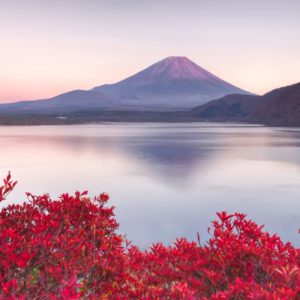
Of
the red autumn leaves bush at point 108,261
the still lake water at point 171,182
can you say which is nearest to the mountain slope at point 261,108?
the still lake water at point 171,182

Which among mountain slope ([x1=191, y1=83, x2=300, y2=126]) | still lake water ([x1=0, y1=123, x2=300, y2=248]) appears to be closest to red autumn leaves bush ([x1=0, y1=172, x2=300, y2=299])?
still lake water ([x1=0, y1=123, x2=300, y2=248])

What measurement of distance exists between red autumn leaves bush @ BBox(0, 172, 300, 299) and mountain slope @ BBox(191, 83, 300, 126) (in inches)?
3710

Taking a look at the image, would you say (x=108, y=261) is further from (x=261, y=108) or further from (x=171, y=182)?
(x=261, y=108)

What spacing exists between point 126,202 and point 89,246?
448 inches

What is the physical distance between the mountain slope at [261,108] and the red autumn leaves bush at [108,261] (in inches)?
3710

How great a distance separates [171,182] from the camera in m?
→ 18.8

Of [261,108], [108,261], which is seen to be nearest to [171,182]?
[108,261]

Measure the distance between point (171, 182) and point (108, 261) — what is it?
15436 millimetres

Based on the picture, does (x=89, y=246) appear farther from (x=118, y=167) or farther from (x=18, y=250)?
(x=118, y=167)

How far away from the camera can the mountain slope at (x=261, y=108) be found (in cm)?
11188

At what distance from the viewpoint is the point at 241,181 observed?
63.2 ft

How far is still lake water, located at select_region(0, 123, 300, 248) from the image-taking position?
1198 centimetres

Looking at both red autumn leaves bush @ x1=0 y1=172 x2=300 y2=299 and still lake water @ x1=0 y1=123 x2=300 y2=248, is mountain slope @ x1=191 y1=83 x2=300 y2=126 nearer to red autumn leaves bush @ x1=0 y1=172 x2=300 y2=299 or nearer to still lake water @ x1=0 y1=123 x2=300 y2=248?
still lake water @ x1=0 y1=123 x2=300 y2=248

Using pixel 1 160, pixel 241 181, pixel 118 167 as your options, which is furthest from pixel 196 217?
pixel 1 160
